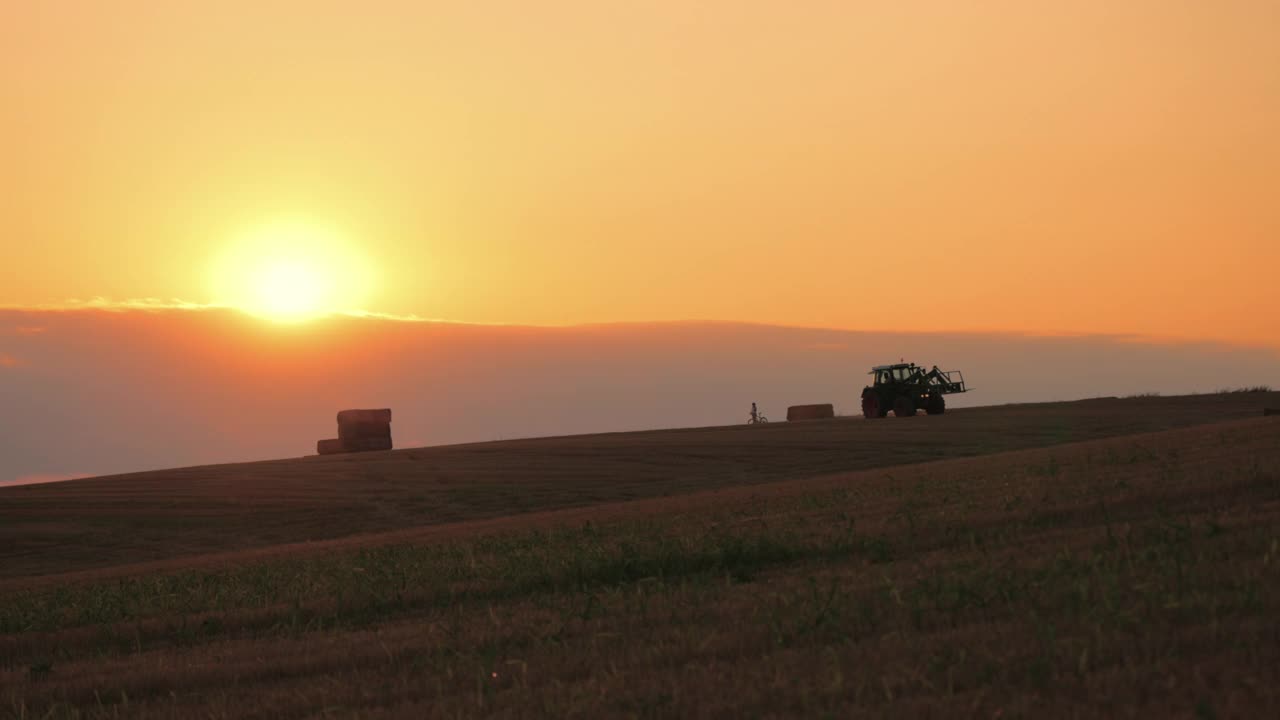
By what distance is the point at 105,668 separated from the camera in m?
11.2

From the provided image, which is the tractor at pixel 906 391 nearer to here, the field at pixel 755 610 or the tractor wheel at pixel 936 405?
the tractor wheel at pixel 936 405

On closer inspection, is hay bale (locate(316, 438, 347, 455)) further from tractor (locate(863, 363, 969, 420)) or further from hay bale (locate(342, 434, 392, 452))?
tractor (locate(863, 363, 969, 420))

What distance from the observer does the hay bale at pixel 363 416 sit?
203ft

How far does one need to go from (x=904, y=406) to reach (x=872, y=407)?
1.73 m

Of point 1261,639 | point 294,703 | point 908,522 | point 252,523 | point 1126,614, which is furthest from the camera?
point 252,523

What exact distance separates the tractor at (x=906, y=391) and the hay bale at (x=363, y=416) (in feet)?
83.2

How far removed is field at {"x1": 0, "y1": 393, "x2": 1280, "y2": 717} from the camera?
22.3 feet

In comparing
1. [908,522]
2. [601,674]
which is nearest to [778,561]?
[908,522]

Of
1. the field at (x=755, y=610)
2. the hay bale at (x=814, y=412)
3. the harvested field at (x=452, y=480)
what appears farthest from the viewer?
the hay bale at (x=814, y=412)

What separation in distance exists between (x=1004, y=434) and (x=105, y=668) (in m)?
42.5

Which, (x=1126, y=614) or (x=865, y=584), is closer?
(x=1126, y=614)

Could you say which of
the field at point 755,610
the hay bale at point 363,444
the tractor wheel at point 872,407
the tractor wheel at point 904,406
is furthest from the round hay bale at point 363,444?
the field at point 755,610

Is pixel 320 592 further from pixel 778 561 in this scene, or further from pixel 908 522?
pixel 908 522

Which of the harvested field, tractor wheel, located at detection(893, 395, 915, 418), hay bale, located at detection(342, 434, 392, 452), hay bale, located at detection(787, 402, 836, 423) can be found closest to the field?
the harvested field
